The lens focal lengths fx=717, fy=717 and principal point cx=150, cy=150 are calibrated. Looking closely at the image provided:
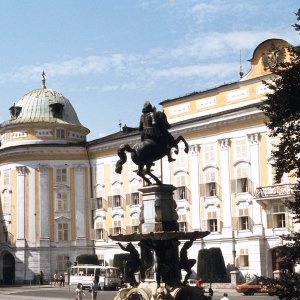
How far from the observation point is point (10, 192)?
78.3m

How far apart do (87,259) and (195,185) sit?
47.5 feet

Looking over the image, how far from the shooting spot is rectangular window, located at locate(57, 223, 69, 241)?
76750mm

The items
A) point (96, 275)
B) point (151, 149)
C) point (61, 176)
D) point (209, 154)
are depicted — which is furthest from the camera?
point (61, 176)

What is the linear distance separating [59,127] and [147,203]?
2232 inches

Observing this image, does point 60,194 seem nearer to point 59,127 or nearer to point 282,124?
point 59,127

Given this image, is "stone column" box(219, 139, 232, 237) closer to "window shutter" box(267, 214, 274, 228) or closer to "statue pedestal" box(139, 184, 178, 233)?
"window shutter" box(267, 214, 274, 228)

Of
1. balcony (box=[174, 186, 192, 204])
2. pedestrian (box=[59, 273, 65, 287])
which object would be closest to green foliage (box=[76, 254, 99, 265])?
pedestrian (box=[59, 273, 65, 287])

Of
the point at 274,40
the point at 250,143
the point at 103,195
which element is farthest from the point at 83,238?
the point at 274,40

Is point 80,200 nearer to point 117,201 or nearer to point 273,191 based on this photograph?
point 117,201

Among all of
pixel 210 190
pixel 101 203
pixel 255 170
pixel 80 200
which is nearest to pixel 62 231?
pixel 80 200

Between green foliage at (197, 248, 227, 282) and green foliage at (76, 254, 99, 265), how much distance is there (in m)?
14.9

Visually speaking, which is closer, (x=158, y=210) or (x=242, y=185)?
(x=158, y=210)

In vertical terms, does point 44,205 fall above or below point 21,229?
above

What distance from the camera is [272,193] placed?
5891 centimetres
